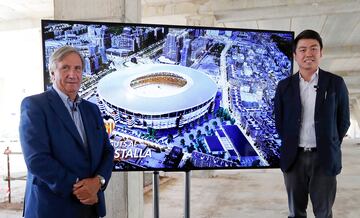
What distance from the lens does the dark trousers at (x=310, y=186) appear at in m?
2.35

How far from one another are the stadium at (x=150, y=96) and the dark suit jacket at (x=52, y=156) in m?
0.59

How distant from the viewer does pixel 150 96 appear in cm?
248

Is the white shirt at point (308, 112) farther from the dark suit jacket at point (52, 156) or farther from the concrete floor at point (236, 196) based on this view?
the concrete floor at point (236, 196)

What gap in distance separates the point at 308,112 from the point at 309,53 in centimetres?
40

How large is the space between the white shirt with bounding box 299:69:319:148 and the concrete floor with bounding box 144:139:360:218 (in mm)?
2735

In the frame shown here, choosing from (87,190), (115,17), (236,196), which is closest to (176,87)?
(87,190)

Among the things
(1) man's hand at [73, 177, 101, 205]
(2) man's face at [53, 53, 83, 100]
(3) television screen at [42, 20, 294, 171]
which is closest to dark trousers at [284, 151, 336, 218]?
(3) television screen at [42, 20, 294, 171]

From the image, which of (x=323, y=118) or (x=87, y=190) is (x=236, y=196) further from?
(x=87, y=190)

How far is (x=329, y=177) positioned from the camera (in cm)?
235

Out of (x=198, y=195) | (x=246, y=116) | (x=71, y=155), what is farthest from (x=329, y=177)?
(x=198, y=195)

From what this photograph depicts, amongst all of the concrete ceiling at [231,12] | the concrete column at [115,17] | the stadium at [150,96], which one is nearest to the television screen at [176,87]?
the stadium at [150,96]

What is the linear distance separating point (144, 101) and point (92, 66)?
0.44 metres

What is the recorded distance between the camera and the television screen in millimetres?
2477

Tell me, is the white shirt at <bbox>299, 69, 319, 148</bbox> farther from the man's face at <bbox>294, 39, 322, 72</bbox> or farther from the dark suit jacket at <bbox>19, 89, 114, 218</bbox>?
the dark suit jacket at <bbox>19, 89, 114, 218</bbox>
